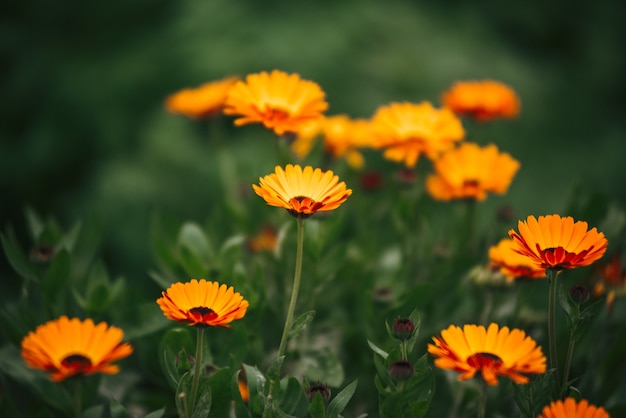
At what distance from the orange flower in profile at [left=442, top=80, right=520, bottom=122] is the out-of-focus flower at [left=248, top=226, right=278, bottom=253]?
40cm

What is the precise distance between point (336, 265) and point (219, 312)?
38 centimetres

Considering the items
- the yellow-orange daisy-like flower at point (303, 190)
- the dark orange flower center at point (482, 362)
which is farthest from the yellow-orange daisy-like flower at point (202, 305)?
the dark orange flower center at point (482, 362)

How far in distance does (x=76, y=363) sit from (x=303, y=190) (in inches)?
12.5

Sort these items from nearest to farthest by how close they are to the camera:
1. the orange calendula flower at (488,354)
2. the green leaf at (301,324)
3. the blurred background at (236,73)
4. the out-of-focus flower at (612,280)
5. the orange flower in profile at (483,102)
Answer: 1. the orange calendula flower at (488,354)
2. the green leaf at (301,324)
3. the out-of-focus flower at (612,280)
4. the orange flower in profile at (483,102)
5. the blurred background at (236,73)

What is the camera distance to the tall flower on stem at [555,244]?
2.56 ft

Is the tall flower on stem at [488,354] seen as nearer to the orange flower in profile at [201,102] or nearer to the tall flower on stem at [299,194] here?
the tall flower on stem at [299,194]

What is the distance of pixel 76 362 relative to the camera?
0.76m

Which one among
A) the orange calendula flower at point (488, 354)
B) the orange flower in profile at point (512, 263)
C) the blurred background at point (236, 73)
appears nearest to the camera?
the orange calendula flower at point (488, 354)

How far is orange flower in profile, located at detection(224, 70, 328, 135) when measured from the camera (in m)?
0.99

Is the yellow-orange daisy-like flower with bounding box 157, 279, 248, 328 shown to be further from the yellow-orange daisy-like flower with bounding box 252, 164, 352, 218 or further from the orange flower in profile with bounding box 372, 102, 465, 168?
the orange flower in profile with bounding box 372, 102, 465, 168

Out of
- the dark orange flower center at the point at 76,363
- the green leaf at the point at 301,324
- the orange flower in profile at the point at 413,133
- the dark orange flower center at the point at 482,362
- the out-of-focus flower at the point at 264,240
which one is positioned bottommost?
the out-of-focus flower at the point at 264,240

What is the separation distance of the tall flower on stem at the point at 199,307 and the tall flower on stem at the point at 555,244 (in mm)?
304

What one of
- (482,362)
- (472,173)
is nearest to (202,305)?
(482,362)

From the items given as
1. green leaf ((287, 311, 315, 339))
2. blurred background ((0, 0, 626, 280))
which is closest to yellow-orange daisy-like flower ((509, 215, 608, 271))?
green leaf ((287, 311, 315, 339))
